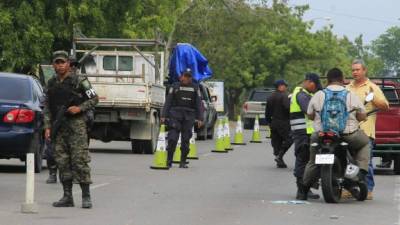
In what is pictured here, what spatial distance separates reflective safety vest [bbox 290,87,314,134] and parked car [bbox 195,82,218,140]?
16.4 m

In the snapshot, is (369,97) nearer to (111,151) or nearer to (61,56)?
(61,56)

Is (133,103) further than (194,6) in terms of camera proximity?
No

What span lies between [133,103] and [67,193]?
11038 millimetres

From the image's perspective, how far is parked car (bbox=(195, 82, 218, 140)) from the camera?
3256 centimetres

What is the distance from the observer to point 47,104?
1238 cm

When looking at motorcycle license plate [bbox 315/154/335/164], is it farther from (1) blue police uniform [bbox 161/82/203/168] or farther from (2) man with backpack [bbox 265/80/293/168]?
(2) man with backpack [bbox 265/80/293/168]

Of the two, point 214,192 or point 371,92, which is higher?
point 371,92

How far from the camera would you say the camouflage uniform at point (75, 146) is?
12125 millimetres

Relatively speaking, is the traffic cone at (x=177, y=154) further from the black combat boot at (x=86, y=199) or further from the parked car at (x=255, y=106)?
the parked car at (x=255, y=106)

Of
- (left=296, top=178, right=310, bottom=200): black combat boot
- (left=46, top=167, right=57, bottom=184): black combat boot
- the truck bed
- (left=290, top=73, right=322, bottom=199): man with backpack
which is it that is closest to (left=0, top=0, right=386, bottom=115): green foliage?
the truck bed

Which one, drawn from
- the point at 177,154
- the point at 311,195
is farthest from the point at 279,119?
the point at 311,195

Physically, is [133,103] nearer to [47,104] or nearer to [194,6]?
[47,104]

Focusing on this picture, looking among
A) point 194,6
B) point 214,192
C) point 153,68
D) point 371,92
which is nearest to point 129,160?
point 153,68

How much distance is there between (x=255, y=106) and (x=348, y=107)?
33358mm
